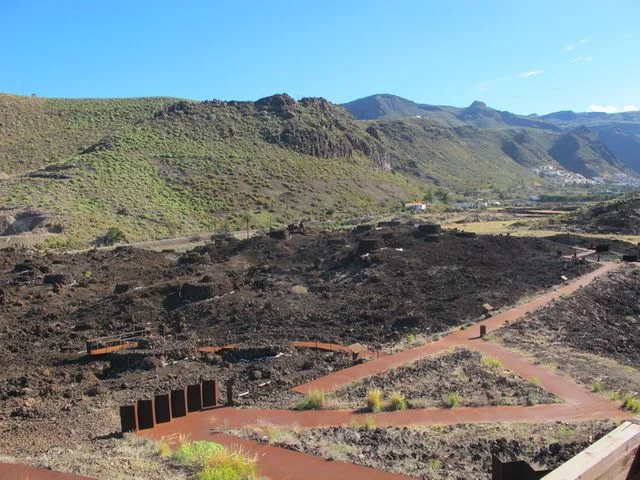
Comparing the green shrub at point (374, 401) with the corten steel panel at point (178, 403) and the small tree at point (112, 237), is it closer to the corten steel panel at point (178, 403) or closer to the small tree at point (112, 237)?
the corten steel panel at point (178, 403)

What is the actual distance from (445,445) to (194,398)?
5.26 meters

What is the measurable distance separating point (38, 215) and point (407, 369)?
146 feet

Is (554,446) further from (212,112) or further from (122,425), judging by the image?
(212,112)

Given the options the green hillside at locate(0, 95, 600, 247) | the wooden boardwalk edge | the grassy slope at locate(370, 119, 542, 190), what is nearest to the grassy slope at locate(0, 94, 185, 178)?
the green hillside at locate(0, 95, 600, 247)

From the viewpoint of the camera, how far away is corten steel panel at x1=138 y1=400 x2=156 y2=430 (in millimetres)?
11031

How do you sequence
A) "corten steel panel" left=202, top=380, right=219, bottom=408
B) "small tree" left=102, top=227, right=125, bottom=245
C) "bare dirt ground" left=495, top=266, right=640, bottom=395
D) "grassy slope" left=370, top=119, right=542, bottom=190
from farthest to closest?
"grassy slope" left=370, top=119, right=542, bottom=190 → "small tree" left=102, top=227, right=125, bottom=245 → "bare dirt ground" left=495, top=266, right=640, bottom=395 → "corten steel panel" left=202, top=380, right=219, bottom=408

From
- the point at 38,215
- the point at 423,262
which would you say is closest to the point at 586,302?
the point at 423,262

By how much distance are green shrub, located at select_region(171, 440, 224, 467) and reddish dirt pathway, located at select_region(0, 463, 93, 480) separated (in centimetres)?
143

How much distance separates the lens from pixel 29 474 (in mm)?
8258

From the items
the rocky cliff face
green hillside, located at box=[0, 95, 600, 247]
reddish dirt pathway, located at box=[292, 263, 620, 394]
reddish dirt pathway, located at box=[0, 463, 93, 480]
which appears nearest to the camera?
reddish dirt pathway, located at box=[0, 463, 93, 480]

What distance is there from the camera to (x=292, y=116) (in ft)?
341

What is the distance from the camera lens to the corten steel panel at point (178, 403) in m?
11.7

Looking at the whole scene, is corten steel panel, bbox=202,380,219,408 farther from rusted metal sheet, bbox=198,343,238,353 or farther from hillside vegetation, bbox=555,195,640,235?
hillside vegetation, bbox=555,195,640,235

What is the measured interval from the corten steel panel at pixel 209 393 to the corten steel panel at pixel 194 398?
14 centimetres
